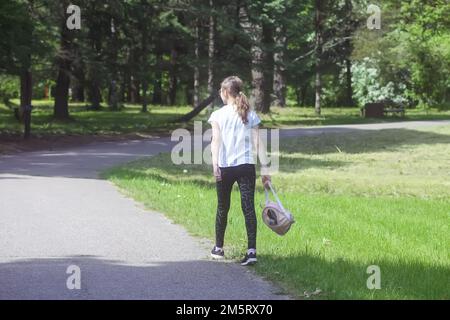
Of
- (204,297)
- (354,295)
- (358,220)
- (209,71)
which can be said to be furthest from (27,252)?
(209,71)

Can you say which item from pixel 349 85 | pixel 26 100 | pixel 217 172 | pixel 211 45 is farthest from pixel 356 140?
pixel 349 85

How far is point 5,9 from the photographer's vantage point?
77.8ft

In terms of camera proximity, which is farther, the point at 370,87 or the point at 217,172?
the point at 370,87

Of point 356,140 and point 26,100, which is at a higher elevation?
point 26,100

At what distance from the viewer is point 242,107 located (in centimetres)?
830

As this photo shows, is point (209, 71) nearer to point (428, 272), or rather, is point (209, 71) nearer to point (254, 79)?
point (254, 79)

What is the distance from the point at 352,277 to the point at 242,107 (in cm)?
202

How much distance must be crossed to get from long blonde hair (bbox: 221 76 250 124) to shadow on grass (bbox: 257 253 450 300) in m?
1.55

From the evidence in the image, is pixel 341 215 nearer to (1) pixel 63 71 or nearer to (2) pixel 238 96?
(2) pixel 238 96

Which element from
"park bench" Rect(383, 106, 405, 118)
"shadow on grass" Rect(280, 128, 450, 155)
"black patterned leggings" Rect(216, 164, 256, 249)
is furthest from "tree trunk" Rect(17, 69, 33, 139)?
"park bench" Rect(383, 106, 405, 118)

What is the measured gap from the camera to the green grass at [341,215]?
309 inches

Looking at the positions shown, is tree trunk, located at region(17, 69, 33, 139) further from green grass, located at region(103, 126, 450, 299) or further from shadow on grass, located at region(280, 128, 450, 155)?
shadow on grass, located at region(280, 128, 450, 155)

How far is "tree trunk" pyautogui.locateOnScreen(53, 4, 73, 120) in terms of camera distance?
3275 centimetres

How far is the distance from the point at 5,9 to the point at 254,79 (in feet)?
63.8
